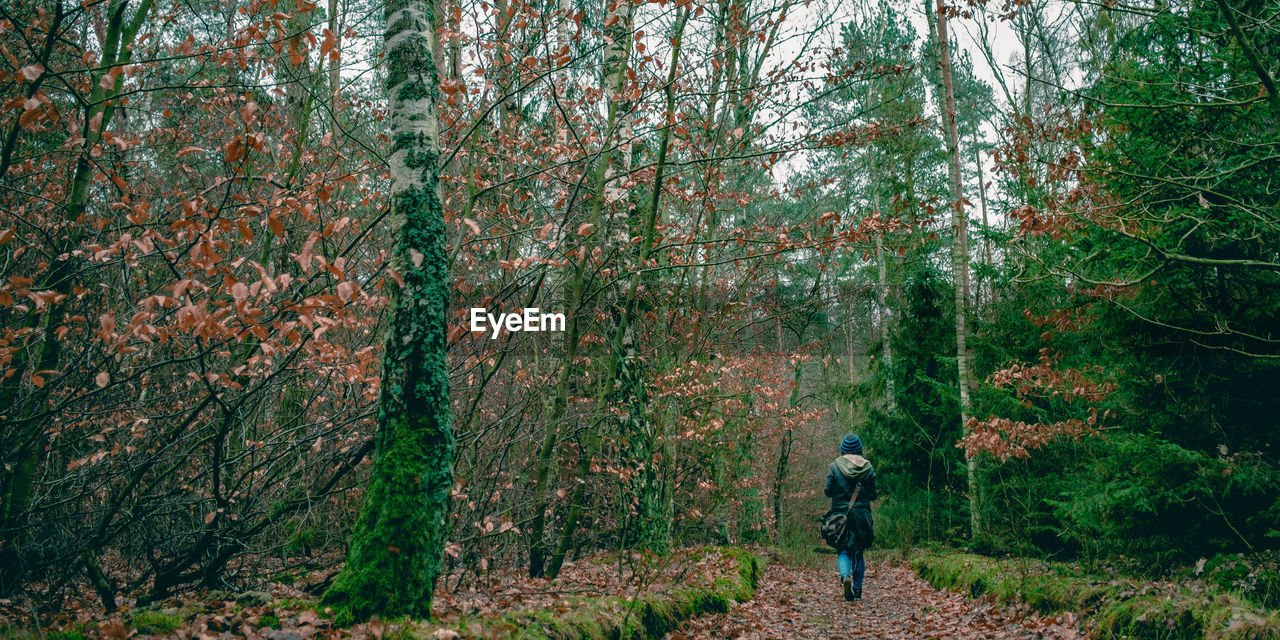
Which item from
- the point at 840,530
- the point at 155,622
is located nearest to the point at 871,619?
the point at 840,530

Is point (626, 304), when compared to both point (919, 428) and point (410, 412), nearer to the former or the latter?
point (410, 412)

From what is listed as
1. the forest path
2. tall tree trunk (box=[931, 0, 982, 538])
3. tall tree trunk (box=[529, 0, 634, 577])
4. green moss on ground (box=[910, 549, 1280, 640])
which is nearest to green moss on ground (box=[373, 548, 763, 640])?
the forest path

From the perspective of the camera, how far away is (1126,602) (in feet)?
16.9

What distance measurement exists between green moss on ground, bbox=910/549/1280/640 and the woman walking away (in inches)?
57.7

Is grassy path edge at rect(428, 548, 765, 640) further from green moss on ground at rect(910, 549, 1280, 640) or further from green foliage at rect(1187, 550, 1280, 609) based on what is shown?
green foliage at rect(1187, 550, 1280, 609)

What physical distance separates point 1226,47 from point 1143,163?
51.3 inches

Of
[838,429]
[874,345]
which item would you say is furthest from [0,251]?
[838,429]

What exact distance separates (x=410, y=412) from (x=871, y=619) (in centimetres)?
620

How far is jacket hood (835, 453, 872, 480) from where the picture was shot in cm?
822

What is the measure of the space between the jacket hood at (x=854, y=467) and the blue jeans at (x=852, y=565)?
3.13 ft

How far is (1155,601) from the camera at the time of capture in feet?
16.3

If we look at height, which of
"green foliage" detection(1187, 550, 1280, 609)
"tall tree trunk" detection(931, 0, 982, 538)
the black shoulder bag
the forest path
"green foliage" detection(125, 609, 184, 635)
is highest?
"tall tree trunk" detection(931, 0, 982, 538)

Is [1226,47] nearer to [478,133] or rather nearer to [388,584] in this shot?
[478,133]

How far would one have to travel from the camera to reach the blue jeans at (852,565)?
7.95 metres
